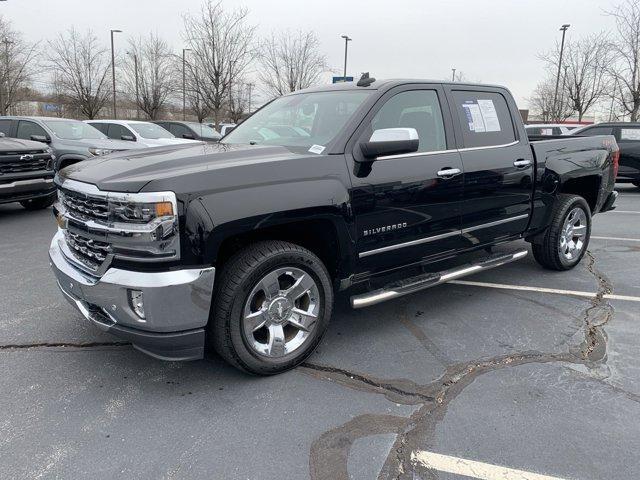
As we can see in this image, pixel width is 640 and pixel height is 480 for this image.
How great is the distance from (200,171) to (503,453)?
86.3 inches

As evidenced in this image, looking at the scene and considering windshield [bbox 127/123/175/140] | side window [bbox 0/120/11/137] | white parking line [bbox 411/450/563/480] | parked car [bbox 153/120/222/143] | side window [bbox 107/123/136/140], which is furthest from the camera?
parked car [bbox 153/120/222/143]

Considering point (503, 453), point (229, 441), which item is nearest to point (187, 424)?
point (229, 441)

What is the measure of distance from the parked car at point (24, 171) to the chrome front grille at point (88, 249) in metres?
5.99

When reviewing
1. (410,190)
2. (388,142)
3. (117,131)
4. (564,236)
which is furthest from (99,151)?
(564,236)

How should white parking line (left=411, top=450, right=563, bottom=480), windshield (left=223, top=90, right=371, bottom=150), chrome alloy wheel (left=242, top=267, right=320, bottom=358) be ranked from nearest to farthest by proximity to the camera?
white parking line (left=411, top=450, right=563, bottom=480), chrome alloy wheel (left=242, top=267, right=320, bottom=358), windshield (left=223, top=90, right=371, bottom=150)

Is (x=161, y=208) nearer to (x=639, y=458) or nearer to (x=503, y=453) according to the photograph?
(x=503, y=453)

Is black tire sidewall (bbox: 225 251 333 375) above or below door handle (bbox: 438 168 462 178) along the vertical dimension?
below

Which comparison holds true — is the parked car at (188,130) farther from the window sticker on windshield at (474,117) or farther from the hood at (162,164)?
the hood at (162,164)

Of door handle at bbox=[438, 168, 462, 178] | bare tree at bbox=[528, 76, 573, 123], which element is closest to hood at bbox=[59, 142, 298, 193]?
door handle at bbox=[438, 168, 462, 178]

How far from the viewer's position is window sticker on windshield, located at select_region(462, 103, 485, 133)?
430 centimetres

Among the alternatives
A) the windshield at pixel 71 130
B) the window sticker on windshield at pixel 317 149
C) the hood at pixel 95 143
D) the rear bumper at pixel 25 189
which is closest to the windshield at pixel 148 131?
the windshield at pixel 71 130

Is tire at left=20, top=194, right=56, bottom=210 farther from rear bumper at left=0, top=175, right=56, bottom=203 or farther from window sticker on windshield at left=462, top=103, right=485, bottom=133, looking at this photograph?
window sticker on windshield at left=462, top=103, right=485, bottom=133

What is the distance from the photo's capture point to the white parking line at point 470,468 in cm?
234

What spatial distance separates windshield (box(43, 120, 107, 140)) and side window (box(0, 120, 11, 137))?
0.88m
